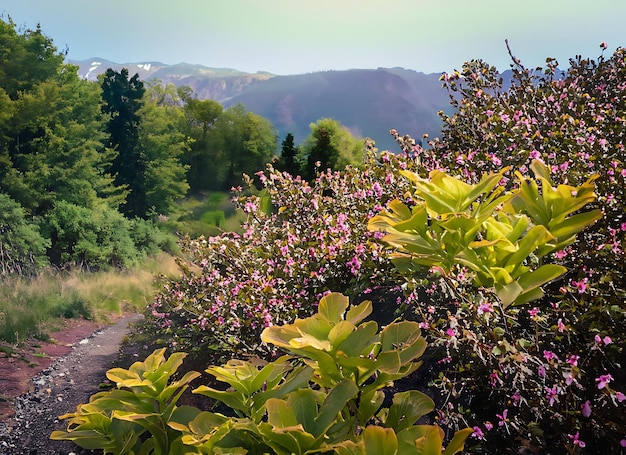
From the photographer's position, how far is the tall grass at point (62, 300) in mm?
6797

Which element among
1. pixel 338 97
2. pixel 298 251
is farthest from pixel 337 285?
pixel 338 97

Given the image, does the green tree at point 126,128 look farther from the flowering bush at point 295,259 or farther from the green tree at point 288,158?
the flowering bush at point 295,259

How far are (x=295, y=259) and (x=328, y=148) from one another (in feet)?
46.5

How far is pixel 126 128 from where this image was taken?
20.5 meters

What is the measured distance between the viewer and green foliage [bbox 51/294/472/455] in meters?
0.83

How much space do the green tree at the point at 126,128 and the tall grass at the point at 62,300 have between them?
818 centimetres

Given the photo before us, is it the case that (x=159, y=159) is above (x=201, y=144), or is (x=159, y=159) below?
below

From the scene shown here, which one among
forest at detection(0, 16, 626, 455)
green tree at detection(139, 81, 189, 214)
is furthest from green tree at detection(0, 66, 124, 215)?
forest at detection(0, 16, 626, 455)

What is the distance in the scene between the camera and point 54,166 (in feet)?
52.6

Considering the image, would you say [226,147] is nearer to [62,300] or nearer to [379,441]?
[62,300]

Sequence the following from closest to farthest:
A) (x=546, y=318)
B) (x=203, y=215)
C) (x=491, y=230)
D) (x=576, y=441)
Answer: (x=491, y=230), (x=576, y=441), (x=546, y=318), (x=203, y=215)

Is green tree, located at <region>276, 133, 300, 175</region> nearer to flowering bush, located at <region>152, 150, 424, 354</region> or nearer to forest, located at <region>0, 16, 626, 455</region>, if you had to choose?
forest, located at <region>0, 16, 626, 455</region>

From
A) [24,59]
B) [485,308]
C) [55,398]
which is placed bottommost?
[55,398]

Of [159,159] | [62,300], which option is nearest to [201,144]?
[159,159]
